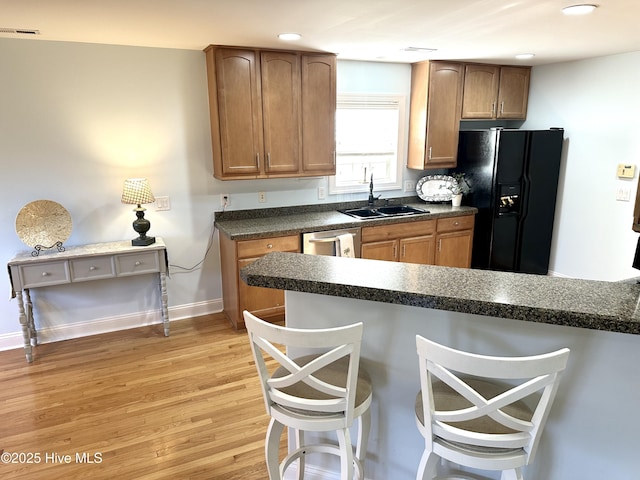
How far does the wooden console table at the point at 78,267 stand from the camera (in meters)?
3.03

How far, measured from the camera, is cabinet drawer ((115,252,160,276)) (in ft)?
10.8

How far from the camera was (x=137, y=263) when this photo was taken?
333 cm

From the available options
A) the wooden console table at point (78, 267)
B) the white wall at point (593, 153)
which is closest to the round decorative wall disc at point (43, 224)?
the wooden console table at point (78, 267)

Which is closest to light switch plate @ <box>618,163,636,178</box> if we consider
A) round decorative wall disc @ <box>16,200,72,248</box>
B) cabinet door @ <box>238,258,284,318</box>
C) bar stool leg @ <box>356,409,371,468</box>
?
cabinet door @ <box>238,258,284,318</box>

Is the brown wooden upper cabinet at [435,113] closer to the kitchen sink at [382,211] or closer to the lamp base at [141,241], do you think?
the kitchen sink at [382,211]

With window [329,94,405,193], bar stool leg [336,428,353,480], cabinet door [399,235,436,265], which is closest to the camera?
bar stool leg [336,428,353,480]

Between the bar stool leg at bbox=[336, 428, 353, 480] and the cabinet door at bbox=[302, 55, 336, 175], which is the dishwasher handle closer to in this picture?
the cabinet door at bbox=[302, 55, 336, 175]

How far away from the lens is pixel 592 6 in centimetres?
226

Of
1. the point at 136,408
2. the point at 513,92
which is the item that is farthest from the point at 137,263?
the point at 513,92

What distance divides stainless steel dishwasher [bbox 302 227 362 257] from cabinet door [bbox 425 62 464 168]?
1206mm

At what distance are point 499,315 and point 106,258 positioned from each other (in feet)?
9.36

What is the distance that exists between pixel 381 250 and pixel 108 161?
241 cm

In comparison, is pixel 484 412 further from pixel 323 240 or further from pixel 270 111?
pixel 270 111

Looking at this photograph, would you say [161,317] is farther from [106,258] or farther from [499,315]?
[499,315]
